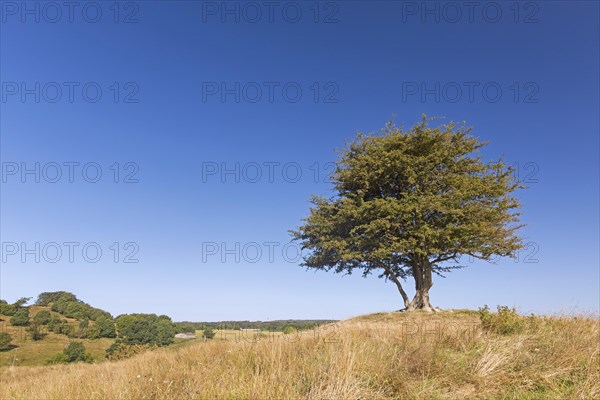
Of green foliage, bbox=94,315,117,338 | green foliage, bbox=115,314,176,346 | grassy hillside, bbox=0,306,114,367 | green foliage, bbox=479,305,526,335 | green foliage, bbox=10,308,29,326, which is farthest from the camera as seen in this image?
green foliage, bbox=10,308,29,326

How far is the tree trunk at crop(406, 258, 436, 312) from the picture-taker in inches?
883

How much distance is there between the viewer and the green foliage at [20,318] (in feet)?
364

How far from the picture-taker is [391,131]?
22516 millimetres

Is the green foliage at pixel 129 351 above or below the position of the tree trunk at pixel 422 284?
below

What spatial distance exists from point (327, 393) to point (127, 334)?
347ft

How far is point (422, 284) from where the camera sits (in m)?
22.8

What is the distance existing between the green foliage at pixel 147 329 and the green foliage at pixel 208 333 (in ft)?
222

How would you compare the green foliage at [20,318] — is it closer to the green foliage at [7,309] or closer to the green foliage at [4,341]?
the green foliage at [7,309]

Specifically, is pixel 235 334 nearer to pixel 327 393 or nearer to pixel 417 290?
pixel 327 393

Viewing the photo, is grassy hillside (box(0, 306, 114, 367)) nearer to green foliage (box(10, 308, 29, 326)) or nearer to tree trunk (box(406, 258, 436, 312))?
green foliage (box(10, 308, 29, 326))

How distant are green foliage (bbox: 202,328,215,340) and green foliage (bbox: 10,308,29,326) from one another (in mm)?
135555

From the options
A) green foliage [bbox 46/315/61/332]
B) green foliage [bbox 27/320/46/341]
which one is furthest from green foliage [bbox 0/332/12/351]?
green foliage [bbox 46/315/61/332]

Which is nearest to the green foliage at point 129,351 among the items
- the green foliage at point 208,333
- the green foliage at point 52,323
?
the green foliage at point 208,333

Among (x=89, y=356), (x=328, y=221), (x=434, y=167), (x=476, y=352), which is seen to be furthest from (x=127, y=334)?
(x=476, y=352)
